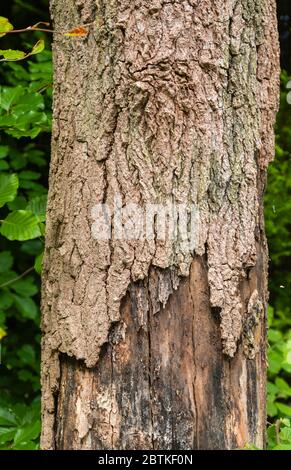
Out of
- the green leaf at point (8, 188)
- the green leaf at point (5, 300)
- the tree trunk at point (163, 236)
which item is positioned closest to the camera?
the tree trunk at point (163, 236)

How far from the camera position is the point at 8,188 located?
8.22 feet

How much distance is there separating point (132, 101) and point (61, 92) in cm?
28

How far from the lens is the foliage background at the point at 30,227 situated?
2.55 metres

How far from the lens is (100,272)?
1.82m

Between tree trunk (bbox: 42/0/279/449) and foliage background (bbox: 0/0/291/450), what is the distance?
0.55 meters

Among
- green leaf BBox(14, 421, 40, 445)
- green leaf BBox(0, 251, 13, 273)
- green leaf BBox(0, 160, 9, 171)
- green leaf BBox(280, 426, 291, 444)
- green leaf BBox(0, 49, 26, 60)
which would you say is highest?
green leaf BBox(0, 160, 9, 171)

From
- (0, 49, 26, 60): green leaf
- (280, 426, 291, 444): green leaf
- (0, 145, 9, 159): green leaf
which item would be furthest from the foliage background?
(0, 49, 26, 60): green leaf

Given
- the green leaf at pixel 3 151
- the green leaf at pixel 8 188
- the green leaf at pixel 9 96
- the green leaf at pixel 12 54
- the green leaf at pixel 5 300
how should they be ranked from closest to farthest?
the green leaf at pixel 12 54
the green leaf at pixel 8 188
the green leaf at pixel 9 96
the green leaf at pixel 3 151
the green leaf at pixel 5 300

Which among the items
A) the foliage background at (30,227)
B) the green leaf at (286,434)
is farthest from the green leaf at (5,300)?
the green leaf at (286,434)

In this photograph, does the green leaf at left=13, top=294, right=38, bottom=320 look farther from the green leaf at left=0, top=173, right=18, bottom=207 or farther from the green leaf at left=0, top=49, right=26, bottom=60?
the green leaf at left=0, top=49, right=26, bottom=60

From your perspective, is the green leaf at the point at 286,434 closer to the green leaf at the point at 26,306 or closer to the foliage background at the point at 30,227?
the foliage background at the point at 30,227

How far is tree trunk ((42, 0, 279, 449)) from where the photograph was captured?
178 centimetres
